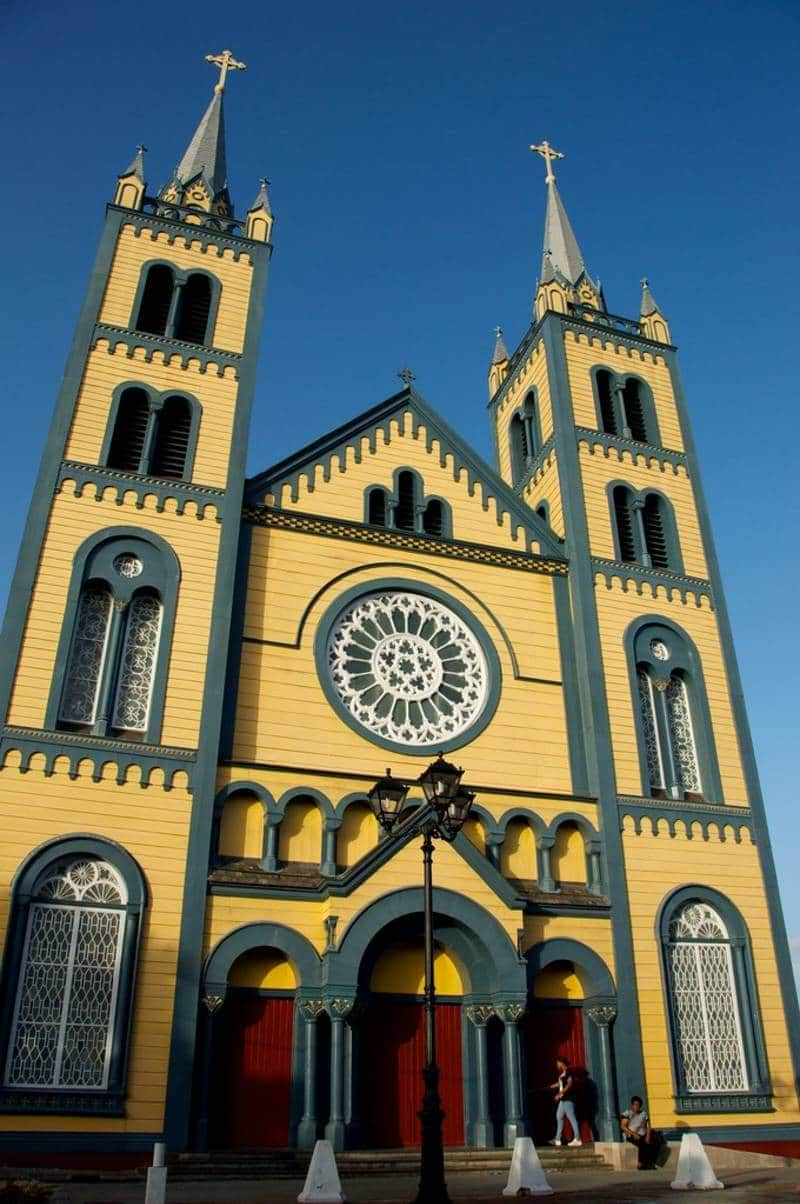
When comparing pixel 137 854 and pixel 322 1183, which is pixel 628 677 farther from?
pixel 322 1183

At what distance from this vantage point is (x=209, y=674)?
19641mm

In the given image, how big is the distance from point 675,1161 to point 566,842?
6.14 meters

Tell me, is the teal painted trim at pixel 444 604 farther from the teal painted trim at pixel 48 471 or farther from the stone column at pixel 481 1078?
the teal painted trim at pixel 48 471

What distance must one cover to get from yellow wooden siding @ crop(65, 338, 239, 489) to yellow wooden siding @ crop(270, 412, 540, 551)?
7.52 ft

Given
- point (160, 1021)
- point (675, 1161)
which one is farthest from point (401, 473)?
point (675, 1161)

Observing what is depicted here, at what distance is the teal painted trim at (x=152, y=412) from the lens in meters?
21.8

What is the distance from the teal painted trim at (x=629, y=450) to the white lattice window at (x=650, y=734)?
6.53 metres

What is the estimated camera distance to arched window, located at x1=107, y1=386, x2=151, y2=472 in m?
22.2

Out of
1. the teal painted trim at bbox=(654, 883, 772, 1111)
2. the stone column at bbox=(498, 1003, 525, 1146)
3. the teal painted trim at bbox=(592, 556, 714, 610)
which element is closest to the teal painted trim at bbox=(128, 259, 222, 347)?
the teal painted trim at bbox=(592, 556, 714, 610)

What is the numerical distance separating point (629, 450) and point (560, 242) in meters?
10.2

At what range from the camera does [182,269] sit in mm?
25422

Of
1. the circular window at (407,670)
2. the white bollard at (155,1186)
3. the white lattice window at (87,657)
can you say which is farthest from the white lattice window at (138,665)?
the white bollard at (155,1186)

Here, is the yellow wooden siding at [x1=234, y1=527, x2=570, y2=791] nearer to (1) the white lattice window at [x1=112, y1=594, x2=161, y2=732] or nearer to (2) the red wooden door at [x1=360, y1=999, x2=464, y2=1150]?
(1) the white lattice window at [x1=112, y1=594, x2=161, y2=732]

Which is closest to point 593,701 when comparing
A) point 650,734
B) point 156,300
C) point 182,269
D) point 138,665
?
point 650,734
